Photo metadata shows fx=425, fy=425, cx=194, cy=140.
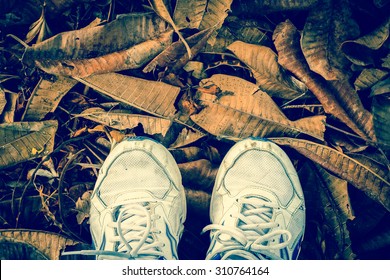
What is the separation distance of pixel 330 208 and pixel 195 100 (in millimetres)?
603

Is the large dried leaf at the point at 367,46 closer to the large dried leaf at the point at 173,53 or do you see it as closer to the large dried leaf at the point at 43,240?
the large dried leaf at the point at 173,53

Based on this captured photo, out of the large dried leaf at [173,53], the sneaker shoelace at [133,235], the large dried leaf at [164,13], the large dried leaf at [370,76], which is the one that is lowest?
the sneaker shoelace at [133,235]

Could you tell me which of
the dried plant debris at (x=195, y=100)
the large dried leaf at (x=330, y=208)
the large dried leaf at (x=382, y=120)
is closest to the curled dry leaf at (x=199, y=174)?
the dried plant debris at (x=195, y=100)

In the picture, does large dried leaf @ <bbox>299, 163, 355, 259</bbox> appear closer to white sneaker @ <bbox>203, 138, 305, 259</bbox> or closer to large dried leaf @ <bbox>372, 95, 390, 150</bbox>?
white sneaker @ <bbox>203, 138, 305, 259</bbox>

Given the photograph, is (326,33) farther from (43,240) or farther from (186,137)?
(43,240)

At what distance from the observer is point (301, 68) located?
1423 millimetres

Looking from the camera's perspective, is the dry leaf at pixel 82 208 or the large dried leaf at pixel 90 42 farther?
the dry leaf at pixel 82 208

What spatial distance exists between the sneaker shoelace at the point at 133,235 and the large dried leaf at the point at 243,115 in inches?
14.7

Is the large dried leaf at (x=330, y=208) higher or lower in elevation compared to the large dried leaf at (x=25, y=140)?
lower

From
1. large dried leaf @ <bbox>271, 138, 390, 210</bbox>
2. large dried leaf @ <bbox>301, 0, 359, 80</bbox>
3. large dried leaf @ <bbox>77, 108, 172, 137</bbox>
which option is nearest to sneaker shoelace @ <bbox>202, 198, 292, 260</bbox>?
large dried leaf @ <bbox>271, 138, 390, 210</bbox>

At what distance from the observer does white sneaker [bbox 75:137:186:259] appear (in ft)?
4.75

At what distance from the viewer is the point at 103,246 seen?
4.83 ft

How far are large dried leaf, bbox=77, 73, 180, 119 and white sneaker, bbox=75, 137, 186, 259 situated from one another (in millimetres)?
121

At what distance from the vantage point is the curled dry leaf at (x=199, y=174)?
59.2 inches
